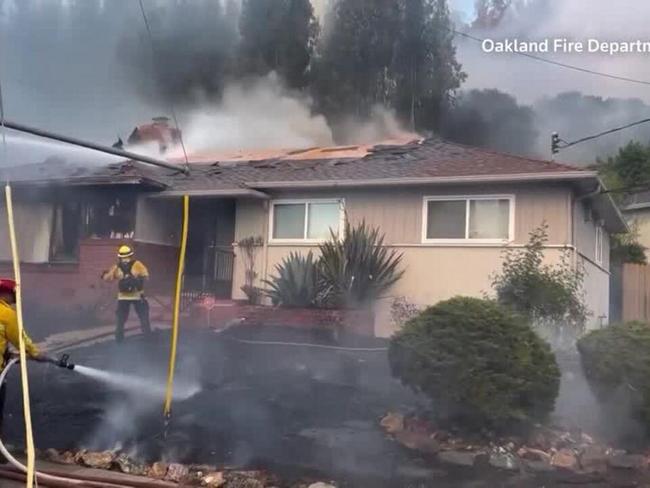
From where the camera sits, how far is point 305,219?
14.3 meters

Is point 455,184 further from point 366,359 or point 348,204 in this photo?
point 366,359

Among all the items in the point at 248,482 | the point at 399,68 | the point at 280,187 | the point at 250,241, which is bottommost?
the point at 248,482

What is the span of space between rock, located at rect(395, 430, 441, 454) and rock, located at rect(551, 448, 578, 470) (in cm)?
102

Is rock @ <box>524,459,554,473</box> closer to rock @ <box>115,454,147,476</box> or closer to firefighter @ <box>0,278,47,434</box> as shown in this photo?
rock @ <box>115,454,147,476</box>

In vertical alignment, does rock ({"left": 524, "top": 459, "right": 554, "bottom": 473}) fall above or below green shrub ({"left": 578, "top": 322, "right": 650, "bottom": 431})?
below

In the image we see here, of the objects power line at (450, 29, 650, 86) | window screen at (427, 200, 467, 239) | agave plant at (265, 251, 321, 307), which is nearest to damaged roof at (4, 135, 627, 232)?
window screen at (427, 200, 467, 239)

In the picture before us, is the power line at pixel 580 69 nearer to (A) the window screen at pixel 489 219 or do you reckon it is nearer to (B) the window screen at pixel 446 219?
(B) the window screen at pixel 446 219

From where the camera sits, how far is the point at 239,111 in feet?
75.8

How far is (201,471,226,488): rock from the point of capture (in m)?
6.17

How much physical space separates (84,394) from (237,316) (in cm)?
416

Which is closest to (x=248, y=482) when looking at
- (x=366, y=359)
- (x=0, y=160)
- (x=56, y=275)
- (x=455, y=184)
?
(x=366, y=359)

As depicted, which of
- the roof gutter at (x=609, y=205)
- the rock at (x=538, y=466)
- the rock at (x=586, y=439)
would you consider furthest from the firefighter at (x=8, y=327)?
the roof gutter at (x=609, y=205)

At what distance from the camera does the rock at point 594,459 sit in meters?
6.87

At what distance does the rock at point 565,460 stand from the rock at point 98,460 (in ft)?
12.5
